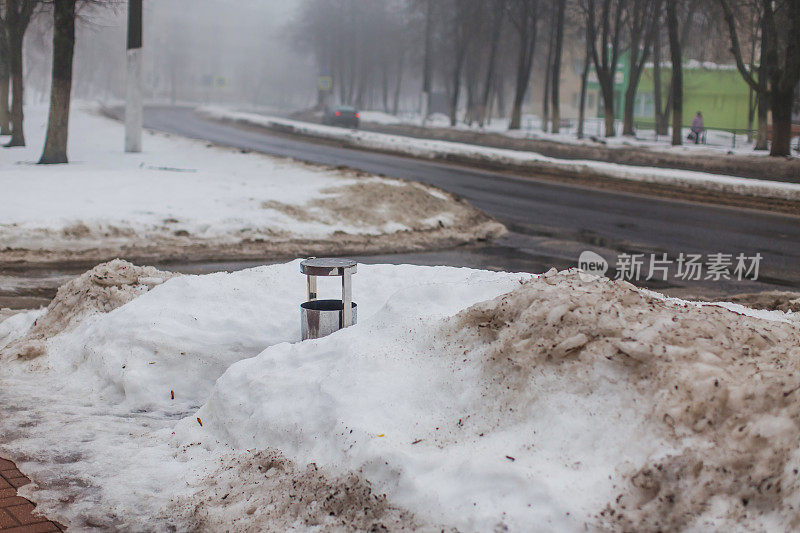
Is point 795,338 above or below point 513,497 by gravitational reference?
above

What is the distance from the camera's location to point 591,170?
2344 cm

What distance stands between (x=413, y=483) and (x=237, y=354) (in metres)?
2.73

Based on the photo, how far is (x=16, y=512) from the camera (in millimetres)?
3871

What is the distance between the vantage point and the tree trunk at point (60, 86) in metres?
18.6

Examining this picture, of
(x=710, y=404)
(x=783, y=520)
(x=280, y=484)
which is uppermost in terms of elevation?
(x=710, y=404)

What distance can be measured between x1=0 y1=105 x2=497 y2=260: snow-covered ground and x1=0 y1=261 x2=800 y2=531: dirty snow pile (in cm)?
565

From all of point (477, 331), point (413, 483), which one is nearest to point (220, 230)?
point (477, 331)

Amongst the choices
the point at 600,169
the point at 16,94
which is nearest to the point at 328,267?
Answer: the point at 600,169

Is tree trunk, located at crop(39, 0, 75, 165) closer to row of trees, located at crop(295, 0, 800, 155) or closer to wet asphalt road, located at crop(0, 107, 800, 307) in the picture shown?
wet asphalt road, located at crop(0, 107, 800, 307)

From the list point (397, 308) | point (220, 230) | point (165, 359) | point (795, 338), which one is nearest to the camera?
point (795, 338)

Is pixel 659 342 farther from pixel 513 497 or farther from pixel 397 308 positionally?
pixel 397 308

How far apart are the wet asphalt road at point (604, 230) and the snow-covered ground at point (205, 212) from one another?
105 centimetres

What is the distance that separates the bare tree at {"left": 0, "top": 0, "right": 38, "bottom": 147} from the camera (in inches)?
928

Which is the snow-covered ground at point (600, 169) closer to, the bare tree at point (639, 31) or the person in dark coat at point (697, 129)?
the bare tree at point (639, 31)
